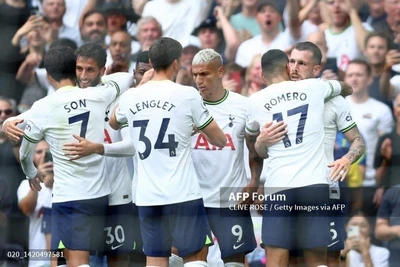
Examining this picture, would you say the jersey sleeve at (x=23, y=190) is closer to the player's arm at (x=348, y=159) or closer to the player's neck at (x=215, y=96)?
the player's neck at (x=215, y=96)

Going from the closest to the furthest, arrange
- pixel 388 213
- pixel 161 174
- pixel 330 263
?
pixel 161 174, pixel 330 263, pixel 388 213

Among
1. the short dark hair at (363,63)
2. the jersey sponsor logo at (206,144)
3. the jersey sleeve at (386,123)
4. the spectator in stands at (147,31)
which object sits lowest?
the jersey sponsor logo at (206,144)

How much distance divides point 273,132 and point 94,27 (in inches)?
68.9

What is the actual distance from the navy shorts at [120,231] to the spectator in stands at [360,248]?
38.3 inches

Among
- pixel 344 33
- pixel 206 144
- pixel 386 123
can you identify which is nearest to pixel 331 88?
pixel 206 144

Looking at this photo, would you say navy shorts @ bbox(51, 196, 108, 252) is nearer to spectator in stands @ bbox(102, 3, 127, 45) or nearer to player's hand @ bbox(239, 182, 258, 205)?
player's hand @ bbox(239, 182, 258, 205)

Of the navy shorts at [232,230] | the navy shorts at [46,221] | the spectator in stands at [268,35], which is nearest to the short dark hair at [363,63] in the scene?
the spectator in stands at [268,35]

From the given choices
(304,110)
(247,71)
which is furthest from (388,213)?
(247,71)

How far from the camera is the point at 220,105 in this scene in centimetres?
443

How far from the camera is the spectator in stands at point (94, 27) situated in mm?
5570

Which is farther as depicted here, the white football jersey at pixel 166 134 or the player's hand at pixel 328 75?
the player's hand at pixel 328 75

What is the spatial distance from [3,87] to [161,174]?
1.72 metres

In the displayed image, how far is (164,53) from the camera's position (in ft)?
13.3

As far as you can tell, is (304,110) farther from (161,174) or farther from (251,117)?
(161,174)
